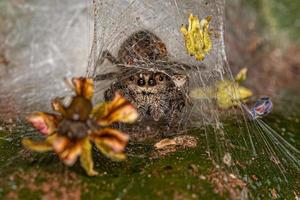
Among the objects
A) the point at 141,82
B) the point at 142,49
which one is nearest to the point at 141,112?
the point at 141,82

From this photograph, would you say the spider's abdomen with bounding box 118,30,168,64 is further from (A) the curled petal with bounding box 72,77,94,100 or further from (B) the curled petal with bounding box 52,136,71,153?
(B) the curled petal with bounding box 52,136,71,153

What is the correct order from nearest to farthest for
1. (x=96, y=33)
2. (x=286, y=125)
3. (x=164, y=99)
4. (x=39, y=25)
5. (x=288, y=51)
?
1. (x=164, y=99)
2. (x=96, y=33)
3. (x=286, y=125)
4. (x=39, y=25)
5. (x=288, y=51)

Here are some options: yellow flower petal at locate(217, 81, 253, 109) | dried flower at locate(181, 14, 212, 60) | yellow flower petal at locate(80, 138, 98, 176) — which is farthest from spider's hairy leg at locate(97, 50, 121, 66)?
yellow flower petal at locate(80, 138, 98, 176)

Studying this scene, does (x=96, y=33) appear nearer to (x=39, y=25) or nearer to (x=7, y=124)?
(x=7, y=124)

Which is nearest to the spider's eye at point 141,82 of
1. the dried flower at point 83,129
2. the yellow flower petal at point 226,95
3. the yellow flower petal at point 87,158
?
the yellow flower petal at point 226,95

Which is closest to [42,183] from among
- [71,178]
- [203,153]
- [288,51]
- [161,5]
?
[71,178]

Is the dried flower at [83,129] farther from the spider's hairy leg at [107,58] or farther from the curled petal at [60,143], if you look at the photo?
the spider's hairy leg at [107,58]

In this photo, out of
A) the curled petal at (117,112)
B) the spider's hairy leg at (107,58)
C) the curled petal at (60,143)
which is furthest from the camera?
the spider's hairy leg at (107,58)
